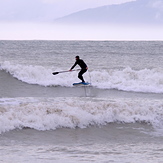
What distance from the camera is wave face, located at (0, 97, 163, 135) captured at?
40.5 ft

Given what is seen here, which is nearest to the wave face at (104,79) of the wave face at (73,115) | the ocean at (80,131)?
the ocean at (80,131)

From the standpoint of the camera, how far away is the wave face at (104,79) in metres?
22.3

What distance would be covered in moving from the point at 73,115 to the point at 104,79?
449 inches

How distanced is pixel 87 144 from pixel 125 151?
1.19 m

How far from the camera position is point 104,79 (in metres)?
24.4

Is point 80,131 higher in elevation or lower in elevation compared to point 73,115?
lower

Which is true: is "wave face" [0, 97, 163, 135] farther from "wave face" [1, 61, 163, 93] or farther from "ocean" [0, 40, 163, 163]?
"wave face" [1, 61, 163, 93]

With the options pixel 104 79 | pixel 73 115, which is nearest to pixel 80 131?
pixel 73 115

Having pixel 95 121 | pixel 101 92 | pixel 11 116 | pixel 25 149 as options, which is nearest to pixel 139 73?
pixel 101 92

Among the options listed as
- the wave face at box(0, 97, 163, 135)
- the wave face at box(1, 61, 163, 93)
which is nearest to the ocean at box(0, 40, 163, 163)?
the wave face at box(0, 97, 163, 135)

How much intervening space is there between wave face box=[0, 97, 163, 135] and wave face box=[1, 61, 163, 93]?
23.3ft

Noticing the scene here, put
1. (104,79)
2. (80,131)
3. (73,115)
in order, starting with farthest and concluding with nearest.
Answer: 1. (104,79)
2. (73,115)
3. (80,131)

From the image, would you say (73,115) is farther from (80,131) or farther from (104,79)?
(104,79)

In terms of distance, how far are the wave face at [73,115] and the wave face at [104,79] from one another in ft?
23.3
